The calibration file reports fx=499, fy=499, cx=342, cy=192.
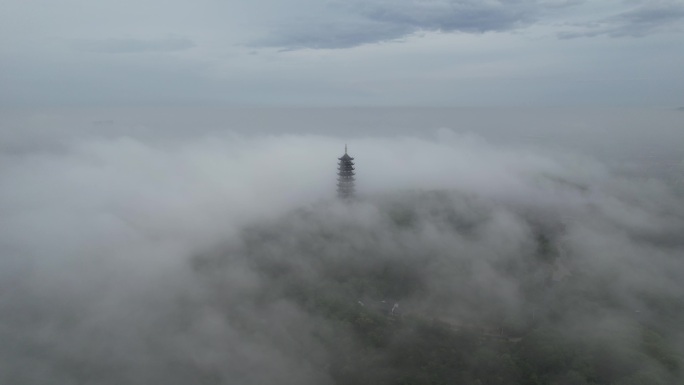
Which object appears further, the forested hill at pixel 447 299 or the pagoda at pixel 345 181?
the pagoda at pixel 345 181

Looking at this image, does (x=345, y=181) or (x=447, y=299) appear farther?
(x=345, y=181)

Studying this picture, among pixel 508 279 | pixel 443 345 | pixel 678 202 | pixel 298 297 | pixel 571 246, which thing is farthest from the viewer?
pixel 678 202

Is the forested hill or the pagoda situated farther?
the pagoda

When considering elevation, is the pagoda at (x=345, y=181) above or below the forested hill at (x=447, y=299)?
above

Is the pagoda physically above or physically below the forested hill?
above

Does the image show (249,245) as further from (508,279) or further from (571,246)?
(571,246)

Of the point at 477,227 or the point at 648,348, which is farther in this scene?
the point at 477,227

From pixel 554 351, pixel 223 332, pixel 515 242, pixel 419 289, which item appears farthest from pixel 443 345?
pixel 515 242

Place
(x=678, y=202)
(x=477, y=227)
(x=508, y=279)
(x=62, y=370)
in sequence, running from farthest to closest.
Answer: (x=678, y=202) → (x=477, y=227) → (x=508, y=279) → (x=62, y=370)
